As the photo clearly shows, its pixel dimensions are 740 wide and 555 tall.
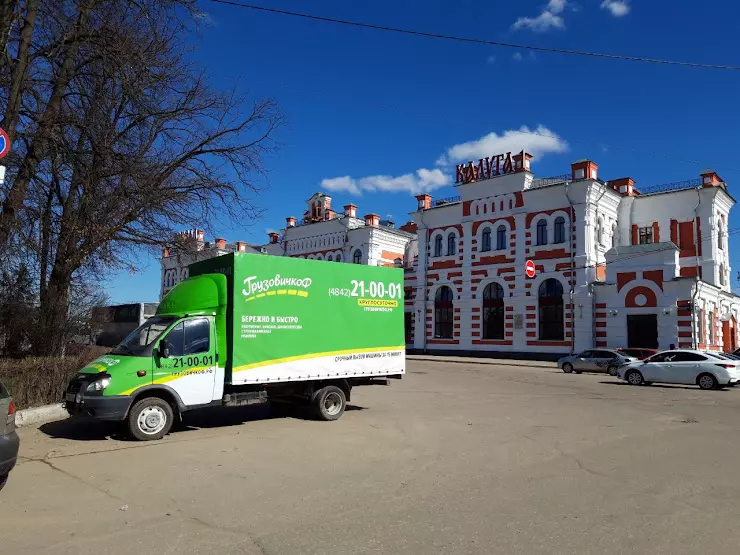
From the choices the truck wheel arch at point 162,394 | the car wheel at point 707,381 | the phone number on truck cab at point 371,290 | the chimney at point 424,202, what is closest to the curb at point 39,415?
the truck wheel arch at point 162,394

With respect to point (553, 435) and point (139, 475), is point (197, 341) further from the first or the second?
point (553, 435)

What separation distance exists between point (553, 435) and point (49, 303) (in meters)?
12.1

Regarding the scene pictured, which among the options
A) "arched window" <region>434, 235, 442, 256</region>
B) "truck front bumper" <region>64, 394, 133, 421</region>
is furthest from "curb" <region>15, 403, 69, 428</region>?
"arched window" <region>434, 235, 442, 256</region>

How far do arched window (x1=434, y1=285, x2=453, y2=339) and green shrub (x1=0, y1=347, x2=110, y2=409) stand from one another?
116 feet

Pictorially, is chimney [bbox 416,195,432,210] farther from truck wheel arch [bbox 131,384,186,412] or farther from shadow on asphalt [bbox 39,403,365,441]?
truck wheel arch [bbox 131,384,186,412]

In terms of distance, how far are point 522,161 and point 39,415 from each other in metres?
36.8

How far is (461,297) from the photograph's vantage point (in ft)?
147

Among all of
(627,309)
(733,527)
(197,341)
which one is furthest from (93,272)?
(627,309)

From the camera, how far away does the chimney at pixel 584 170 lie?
126 ft

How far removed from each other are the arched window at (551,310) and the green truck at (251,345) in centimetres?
2857

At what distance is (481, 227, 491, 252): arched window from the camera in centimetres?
4406

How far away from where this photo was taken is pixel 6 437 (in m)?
6.17

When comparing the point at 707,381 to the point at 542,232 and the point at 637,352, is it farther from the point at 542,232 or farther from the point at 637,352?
the point at 542,232

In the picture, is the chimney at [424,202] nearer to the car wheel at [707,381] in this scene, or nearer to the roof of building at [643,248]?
the roof of building at [643,248]
